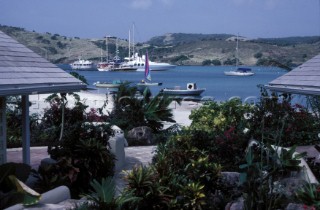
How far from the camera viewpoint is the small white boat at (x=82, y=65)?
150150mm

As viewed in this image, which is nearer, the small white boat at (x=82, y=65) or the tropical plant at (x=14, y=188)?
the tropical plant at (x=14, y=188)

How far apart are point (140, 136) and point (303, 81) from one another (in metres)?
6.93

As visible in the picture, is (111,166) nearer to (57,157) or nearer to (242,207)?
(57,157)

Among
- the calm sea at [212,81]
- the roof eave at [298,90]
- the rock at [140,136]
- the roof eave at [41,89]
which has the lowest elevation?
the calm sea at [212,81]

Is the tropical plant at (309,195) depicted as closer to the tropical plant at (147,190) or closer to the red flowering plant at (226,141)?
the tropical plant at (147,190)

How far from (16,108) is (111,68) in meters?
129

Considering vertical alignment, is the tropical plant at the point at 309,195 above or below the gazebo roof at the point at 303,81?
below

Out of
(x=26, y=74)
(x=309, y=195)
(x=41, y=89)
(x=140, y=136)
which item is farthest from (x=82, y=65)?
(x=309, y=195)

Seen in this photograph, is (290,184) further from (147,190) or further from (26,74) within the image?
(26,74)

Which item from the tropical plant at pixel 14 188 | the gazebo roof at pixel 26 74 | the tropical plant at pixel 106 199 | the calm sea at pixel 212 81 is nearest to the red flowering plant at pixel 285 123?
the gazebo roof at pixel 26 74

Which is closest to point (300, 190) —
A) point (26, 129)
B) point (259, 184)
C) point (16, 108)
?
point (259, 184)

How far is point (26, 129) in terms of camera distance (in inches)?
391

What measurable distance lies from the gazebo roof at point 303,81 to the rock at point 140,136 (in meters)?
5.27

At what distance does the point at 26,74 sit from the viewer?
902cm
